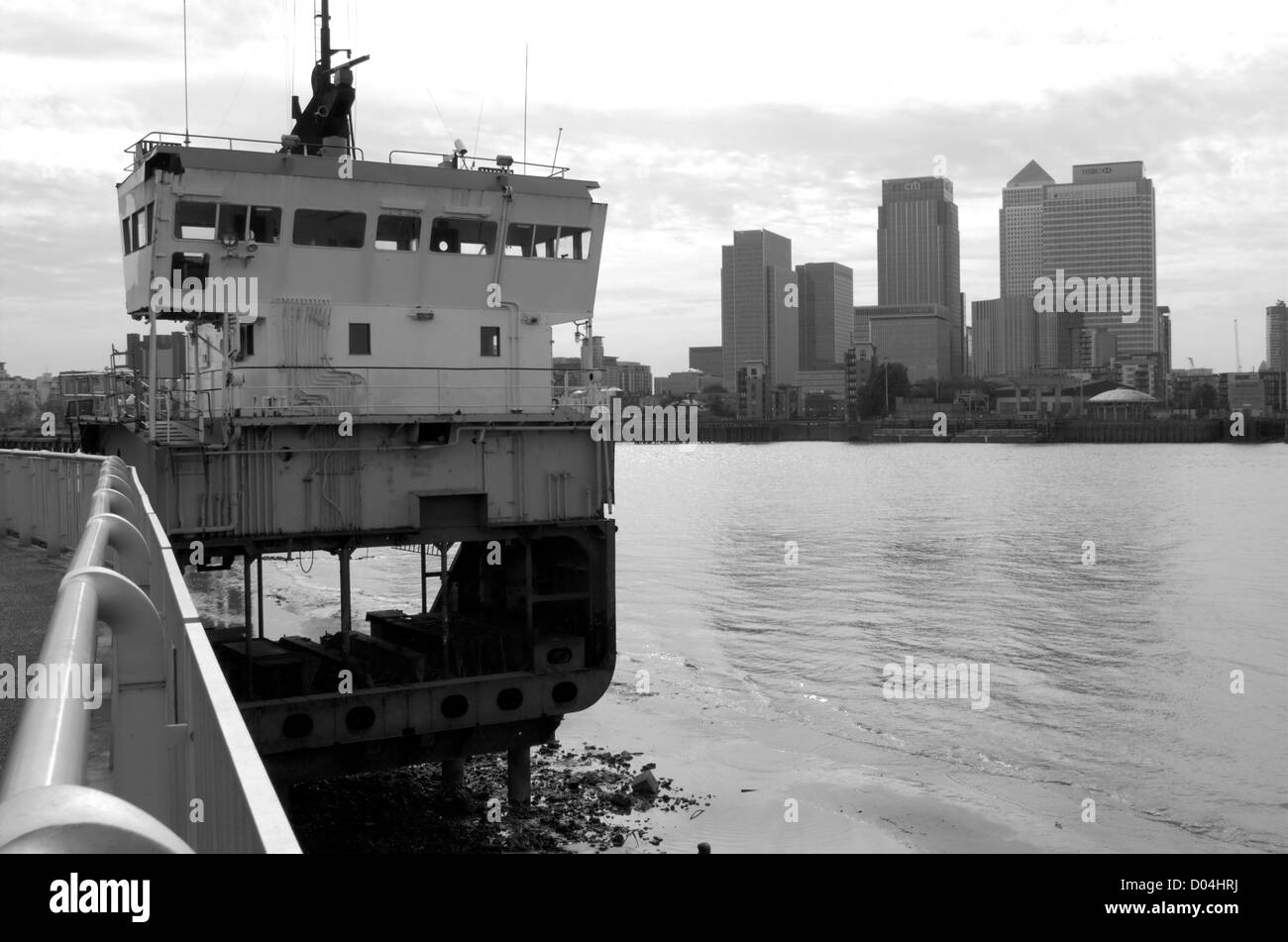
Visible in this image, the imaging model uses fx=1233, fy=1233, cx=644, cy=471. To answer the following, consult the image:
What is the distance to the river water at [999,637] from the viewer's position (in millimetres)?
28656

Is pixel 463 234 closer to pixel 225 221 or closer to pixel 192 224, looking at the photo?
pixel 225 221

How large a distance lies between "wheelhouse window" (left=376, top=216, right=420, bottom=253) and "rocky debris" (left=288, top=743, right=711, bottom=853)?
419 inches

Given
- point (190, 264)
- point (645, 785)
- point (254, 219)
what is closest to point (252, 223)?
point (254, 219)

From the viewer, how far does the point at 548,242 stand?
26109 millimetres

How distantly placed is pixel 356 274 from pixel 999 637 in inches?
1109

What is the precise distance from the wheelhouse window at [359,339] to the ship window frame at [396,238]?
62.6 inches

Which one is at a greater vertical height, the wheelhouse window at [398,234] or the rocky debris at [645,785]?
the wheelhouse window at [398,234]

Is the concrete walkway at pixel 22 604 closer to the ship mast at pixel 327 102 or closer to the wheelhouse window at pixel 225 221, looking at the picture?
the wheelhouse window at pixel 225 221

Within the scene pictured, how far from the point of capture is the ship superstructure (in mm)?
21344

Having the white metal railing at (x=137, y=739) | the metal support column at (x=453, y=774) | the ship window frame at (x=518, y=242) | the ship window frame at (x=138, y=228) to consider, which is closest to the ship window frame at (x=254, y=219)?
the ship window frame at (x=138, y=228)

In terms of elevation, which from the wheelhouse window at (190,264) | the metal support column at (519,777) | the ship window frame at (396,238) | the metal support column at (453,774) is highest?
the ship window frame at (396,238)

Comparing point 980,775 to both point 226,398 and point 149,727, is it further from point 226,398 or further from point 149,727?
point 149,727

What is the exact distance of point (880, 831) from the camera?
25.1 m

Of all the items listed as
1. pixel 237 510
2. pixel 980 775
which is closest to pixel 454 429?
pixel 237 510
